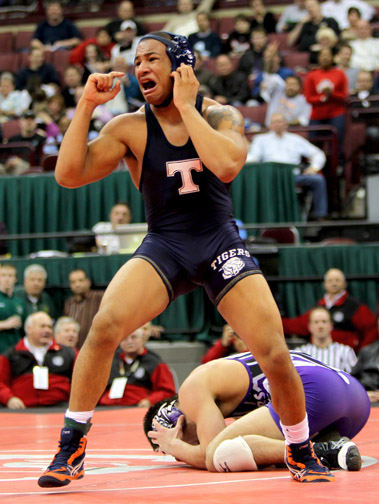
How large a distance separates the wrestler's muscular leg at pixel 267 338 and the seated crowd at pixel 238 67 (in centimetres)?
709

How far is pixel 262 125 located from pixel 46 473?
29.9ft

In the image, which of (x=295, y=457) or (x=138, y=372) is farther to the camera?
(x=138, y=372)

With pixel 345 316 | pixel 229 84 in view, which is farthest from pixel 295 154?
pixel 345 316

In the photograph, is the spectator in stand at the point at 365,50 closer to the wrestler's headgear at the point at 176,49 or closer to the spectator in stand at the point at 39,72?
the spectator in stand at the point at 39,72

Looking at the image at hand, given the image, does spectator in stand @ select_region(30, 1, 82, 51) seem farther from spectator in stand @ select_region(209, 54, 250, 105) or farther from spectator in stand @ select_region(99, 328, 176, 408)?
spectator in stand @ select_region(99, 328, 176, 408)

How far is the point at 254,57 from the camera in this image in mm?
12773

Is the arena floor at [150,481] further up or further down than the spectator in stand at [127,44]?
further down

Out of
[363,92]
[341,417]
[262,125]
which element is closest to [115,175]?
[262,125]

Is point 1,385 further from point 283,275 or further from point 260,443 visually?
point 260,443

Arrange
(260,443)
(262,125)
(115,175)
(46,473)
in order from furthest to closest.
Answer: (262,125), (115,175), (260,443), (46,473)

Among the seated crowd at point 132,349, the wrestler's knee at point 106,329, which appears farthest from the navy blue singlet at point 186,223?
the seated crowd at point 132,349

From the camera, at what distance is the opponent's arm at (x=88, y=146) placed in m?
3.51

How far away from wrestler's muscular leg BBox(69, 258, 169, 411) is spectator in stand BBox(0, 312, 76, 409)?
14.8ft

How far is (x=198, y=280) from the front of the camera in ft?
11.8
